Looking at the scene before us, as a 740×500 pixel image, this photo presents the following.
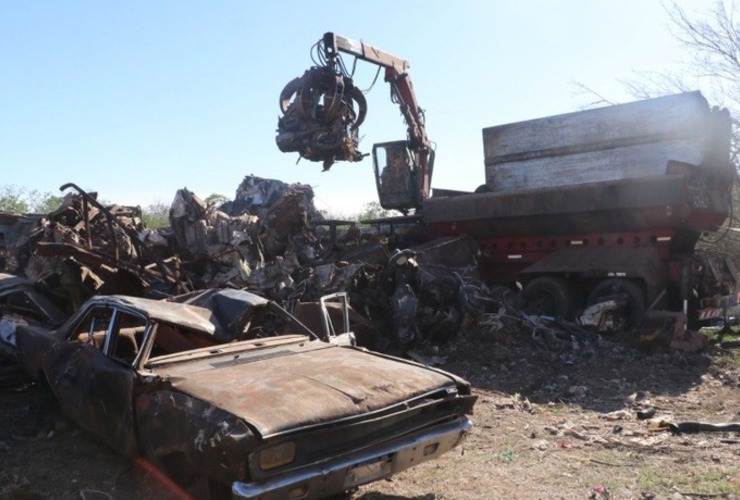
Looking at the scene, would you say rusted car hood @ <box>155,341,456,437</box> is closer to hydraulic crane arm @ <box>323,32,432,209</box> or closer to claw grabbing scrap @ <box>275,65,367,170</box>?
claw grabbing scrap @ <box>275,65,367,170</box>

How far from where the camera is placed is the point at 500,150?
1262cm

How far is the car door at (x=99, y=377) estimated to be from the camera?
405cm

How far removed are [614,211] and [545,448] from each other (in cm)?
578

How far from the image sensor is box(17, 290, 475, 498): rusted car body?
3.33 metres

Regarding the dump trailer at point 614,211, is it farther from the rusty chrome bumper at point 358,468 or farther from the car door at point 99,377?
the car door at point 99,377

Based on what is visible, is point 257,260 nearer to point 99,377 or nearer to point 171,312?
point 171,312

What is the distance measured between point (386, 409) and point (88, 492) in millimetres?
2002

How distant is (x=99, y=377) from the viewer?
14.2 ft

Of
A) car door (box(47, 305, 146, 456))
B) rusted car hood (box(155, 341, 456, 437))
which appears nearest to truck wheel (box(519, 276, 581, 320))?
rusted car hood (box(155, 341, 456, 437))

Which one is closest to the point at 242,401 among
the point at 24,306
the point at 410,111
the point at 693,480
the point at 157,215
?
the point at 693,480

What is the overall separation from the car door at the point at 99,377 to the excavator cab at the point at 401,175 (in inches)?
347

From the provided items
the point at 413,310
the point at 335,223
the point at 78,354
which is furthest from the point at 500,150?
the point at 78,354

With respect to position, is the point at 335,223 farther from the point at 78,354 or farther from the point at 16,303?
the point at 78,354

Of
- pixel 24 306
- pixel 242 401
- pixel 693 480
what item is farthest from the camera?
pixel 24 306
